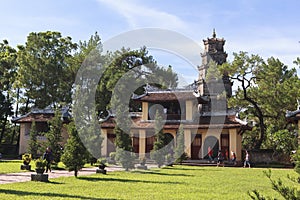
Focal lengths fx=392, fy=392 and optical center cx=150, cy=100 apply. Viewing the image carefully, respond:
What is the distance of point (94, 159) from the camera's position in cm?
2295

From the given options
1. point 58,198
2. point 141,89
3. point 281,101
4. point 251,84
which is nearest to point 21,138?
point 141,89

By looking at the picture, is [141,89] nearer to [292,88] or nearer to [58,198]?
[292,88]

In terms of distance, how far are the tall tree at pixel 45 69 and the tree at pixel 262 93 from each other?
17.8m

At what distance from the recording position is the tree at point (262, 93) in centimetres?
3266

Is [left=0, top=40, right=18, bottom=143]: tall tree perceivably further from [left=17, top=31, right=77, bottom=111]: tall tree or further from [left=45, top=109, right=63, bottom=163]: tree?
[left=45, top=109, right=63, bottom=163]: tree

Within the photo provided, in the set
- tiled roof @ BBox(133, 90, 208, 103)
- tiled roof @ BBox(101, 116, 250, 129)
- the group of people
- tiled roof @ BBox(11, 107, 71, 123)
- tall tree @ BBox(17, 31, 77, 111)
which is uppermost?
tall tree @ BBox(17, 31, 77, 111)

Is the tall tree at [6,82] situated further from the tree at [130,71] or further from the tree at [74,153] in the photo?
the tree at [74,153]

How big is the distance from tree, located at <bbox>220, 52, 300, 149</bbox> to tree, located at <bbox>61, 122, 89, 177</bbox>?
18.6 metres

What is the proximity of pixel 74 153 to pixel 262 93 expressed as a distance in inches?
905

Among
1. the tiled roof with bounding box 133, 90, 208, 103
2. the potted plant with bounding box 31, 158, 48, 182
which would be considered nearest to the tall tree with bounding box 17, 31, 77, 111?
the tiled roof with bounding box 133, 90, 208, 103

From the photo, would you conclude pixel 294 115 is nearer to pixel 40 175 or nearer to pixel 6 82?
pixel 40 175

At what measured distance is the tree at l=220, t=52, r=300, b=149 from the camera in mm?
32656

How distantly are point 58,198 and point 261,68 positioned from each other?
2649 cm

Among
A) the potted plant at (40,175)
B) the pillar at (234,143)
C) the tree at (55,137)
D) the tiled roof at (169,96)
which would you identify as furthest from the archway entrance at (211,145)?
the potted plant at (40,175)
